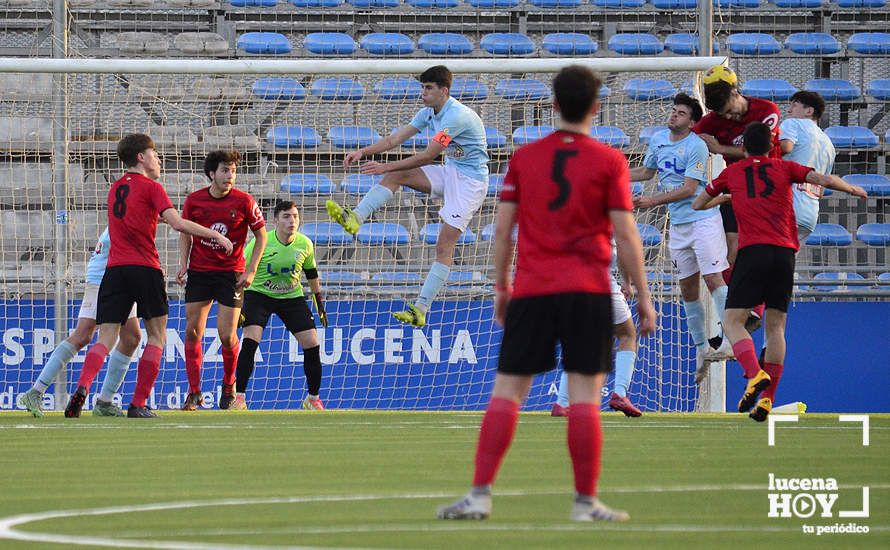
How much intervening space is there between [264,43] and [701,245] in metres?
8.11

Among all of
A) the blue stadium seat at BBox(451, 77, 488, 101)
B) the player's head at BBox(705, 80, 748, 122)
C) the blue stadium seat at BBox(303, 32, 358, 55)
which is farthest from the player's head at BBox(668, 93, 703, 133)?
the blue stadium seat at BBox(303, 32, 358, 55)

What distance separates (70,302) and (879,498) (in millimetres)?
9963

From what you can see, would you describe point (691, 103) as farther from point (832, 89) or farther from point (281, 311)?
point (832, 89)

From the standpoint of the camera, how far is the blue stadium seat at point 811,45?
18.0 m

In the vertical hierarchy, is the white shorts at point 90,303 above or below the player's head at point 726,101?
below

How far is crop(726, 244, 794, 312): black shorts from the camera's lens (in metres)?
9.26

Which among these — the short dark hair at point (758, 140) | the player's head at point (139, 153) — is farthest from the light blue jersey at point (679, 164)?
the player's head at point (139, 153)

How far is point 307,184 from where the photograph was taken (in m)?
14.8

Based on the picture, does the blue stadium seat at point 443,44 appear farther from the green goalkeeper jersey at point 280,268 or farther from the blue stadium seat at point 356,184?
the green goalkeeper jersey at point 280,268

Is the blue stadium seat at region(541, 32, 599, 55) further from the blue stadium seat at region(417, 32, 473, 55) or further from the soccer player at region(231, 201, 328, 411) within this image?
the soccer player at region(231, 201, 328, 411)

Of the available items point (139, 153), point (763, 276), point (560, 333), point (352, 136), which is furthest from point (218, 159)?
point (560, 333)

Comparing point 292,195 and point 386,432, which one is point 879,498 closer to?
point 386,432

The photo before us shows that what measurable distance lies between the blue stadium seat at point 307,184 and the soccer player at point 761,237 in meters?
6.18

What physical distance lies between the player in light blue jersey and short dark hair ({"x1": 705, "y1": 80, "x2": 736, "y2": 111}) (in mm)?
544
